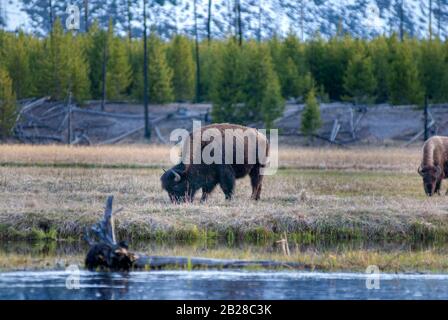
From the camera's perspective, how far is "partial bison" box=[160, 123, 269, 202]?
2498 centimetres

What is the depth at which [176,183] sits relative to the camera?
2491 cm

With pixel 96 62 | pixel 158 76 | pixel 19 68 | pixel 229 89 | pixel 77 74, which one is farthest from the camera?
pixel 96 62

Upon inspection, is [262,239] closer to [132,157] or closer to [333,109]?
[132,157]

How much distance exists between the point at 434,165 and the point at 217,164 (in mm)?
7577

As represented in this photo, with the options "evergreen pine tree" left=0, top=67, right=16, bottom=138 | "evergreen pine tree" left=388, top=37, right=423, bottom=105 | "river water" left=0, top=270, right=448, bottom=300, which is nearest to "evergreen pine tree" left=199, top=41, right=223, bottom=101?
"evergreen pine tree" left=388, top=37, right=423, bottom=105

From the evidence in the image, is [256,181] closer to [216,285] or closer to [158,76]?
[216,285]

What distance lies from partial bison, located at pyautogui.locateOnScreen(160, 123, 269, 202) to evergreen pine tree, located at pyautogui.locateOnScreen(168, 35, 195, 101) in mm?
54494

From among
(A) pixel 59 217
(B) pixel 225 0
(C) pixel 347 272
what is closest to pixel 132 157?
(A) pixel 59 217

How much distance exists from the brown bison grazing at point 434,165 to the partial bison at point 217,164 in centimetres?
540

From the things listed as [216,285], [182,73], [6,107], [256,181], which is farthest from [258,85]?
[216,285]

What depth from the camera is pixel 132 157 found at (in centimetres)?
A: 4347

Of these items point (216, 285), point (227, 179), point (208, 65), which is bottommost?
point (216, 285)

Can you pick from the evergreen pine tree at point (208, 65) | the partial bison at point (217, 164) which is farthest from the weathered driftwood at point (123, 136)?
the partial bison at point (217, 164)

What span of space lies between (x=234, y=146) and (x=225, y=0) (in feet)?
524
